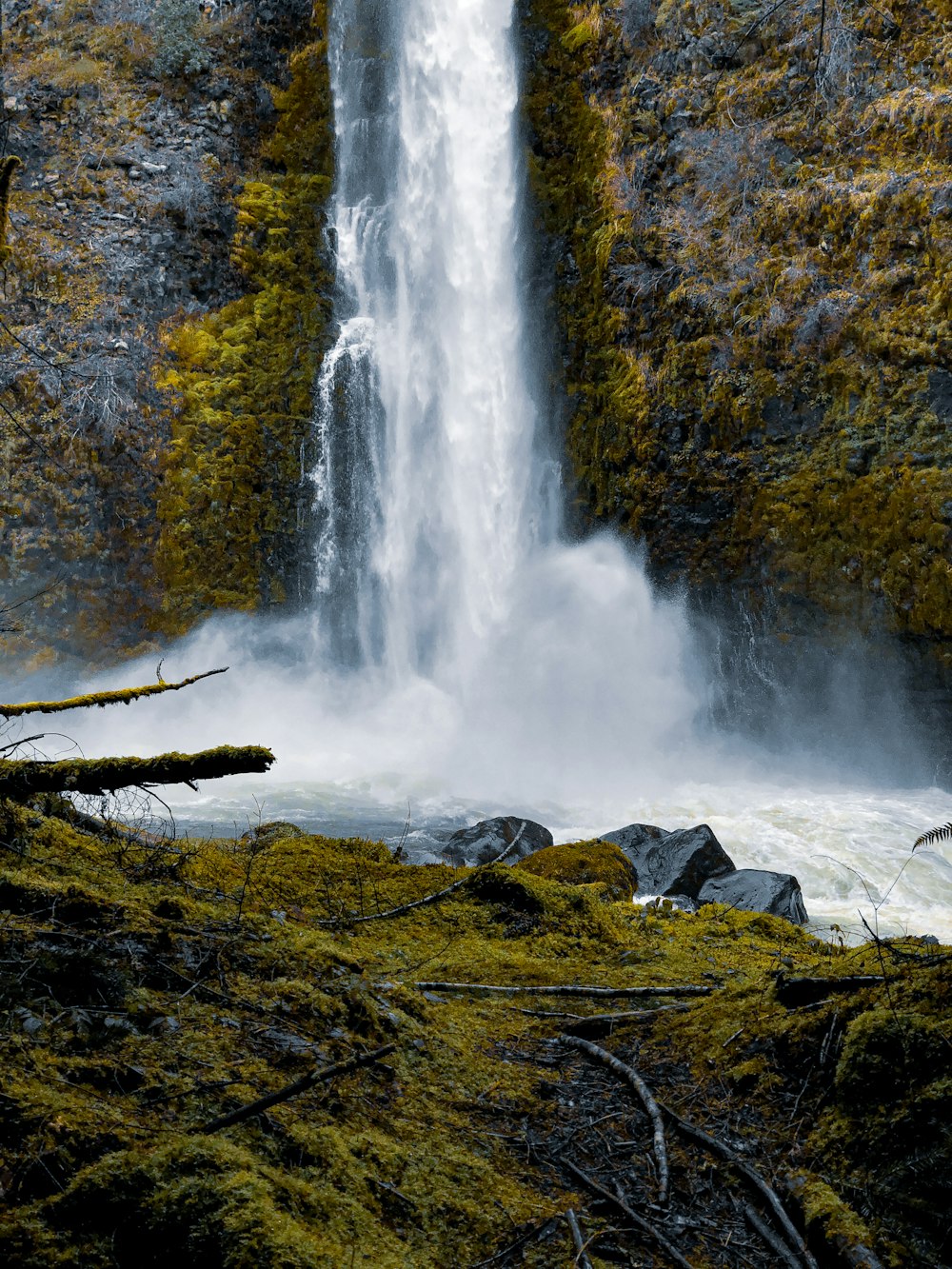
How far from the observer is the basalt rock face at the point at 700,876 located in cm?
657

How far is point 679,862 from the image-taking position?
24.6 ft

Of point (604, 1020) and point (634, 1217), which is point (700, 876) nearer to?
point (604, 1020)

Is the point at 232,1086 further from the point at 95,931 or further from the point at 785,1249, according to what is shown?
the point at 785,1249

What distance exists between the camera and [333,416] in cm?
1773

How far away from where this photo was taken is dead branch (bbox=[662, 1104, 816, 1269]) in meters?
1.58

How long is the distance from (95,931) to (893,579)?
1313 cm

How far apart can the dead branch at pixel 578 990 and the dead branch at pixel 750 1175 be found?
2.43 ft

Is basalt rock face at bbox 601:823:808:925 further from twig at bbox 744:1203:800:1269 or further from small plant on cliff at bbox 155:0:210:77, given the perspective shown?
small plant on cliff at bbox 155:0:210:77

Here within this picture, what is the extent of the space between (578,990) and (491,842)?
17.2 feet

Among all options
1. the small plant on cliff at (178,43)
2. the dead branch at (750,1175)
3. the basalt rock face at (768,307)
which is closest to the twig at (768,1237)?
the dead branch at (750,1175)

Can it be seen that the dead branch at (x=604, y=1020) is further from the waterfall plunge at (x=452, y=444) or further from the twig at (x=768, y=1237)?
the waterfall plunge at (x=452, y=444)

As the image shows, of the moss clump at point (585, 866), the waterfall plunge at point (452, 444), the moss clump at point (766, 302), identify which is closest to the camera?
the moss clump at point (585, 866)

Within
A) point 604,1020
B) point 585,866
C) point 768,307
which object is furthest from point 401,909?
point 768,307

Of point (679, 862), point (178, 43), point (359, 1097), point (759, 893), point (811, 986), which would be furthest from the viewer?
point (178, 43)
